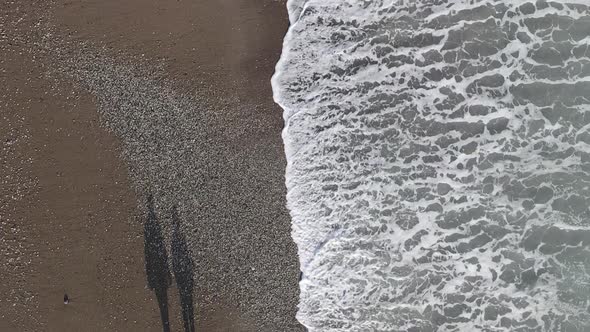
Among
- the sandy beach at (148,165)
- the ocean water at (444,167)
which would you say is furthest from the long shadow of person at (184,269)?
the ocean water at (444,167)

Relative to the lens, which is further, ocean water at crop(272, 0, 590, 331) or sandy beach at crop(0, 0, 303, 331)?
sandy beach at crop(0, 0, 303, 331)

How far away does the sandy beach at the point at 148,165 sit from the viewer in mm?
9445

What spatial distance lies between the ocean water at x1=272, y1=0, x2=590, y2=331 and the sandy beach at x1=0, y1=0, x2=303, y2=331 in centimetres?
42

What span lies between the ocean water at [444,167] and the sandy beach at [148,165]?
42cm

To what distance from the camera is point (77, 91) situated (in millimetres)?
9484

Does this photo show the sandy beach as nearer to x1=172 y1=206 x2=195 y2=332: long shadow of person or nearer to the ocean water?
x1=172 y1=206 x2=195 y2=332: long shadow of person

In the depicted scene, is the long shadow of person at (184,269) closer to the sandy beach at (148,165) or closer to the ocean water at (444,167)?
the sandy beach at (148,165)

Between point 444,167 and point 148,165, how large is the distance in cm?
392

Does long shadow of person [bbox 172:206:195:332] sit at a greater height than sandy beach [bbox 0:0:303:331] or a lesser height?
lesser

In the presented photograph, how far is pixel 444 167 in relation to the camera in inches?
371

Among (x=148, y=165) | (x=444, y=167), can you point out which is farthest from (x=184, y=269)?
(x=444, y=167)

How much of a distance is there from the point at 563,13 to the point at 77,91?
6515 mm

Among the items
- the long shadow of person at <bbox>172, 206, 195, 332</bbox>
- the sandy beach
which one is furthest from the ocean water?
the long shadow of person at <bbox>172, 206, 195, 332</bbox>

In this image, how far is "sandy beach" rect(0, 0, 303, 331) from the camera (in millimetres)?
9445
